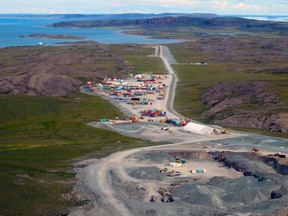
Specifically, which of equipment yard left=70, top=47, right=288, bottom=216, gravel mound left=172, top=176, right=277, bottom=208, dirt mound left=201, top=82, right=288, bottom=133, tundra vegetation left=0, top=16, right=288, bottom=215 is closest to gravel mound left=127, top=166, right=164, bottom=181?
equipment yard left=70, top=47, right=288, bottom=216

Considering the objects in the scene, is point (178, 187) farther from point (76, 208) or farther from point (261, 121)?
point (261, 121)

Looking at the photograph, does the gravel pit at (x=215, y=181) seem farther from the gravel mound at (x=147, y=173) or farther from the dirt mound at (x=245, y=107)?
the dirt mound at (x=245, y=107)

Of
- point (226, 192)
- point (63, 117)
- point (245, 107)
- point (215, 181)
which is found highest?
point (245, 107)

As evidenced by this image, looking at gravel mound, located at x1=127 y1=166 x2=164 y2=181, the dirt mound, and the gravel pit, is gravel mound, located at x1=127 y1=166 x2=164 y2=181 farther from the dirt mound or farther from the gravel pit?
the dirt mound

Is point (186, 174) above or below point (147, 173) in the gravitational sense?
below

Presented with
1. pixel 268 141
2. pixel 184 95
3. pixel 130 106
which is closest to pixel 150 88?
pixel 184 95

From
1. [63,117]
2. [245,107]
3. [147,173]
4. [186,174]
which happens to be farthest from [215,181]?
[63,117]

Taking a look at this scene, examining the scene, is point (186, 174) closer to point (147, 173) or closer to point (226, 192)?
point (147, 173)
